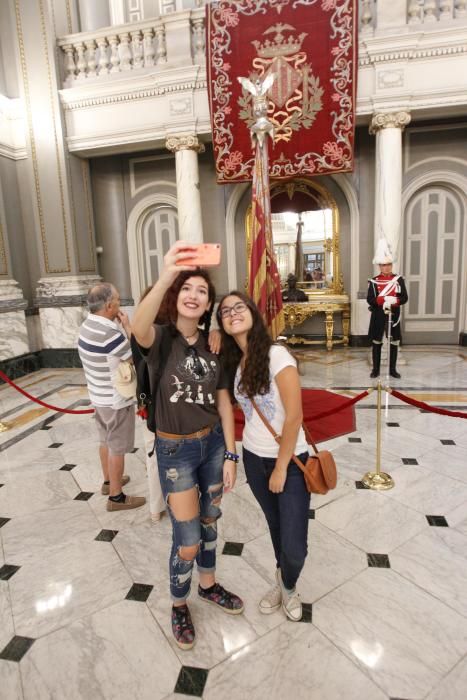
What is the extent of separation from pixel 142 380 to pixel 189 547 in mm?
770

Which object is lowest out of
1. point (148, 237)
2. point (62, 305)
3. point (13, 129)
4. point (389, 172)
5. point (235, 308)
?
point (62, 305)

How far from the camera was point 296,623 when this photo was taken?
2.11 m

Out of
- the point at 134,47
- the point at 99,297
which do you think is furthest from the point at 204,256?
the point at 134,47

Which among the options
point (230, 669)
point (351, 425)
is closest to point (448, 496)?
point (351, 425)

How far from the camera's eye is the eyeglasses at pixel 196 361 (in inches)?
69.9

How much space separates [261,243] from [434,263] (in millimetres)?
6464

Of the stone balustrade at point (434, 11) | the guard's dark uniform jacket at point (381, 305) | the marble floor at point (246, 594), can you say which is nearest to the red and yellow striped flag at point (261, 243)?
the marble floor at point (246, 594)

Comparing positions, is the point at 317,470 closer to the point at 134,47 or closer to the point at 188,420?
the point at 188,420

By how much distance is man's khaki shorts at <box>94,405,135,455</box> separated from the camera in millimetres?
3006

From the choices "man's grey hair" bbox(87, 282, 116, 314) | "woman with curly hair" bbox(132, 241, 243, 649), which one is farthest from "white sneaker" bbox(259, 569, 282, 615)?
"man's grey hair" bbox(87, 282, 116, 314)

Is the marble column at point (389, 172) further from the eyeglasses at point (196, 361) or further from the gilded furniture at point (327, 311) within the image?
the eyeglasses at point (196, 361)

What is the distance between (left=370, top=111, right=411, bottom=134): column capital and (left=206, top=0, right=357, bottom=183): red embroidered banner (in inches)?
18.4

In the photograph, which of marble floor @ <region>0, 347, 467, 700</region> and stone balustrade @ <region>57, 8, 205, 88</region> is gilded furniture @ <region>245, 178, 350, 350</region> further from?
marble floor @ <region>0, 347, 467, 700</region>

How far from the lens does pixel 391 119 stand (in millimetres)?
6984
